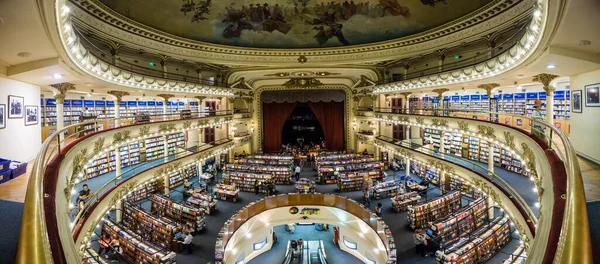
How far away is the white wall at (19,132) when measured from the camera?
19.1 feet

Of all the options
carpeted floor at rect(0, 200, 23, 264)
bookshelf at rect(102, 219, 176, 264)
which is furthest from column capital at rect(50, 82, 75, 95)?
bookshelf at rect(102, 219, 176, 264)

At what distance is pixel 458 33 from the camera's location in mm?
11078

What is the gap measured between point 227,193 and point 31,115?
780 cm

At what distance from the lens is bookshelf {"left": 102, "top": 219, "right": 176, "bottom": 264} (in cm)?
795

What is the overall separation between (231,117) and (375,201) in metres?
11.4

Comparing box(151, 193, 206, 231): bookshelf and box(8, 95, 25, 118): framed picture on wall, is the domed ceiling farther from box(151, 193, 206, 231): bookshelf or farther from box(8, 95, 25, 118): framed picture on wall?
box(151, 193, 206, 231): bookshelf

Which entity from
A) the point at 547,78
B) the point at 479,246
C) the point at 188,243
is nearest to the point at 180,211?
the point at 188,243

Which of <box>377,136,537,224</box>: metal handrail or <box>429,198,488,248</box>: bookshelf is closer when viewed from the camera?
<box>377,136,537,224</box>: metal handrail

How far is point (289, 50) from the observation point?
14570 mm

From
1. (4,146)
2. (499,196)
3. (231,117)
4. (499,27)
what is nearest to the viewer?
(4,146)

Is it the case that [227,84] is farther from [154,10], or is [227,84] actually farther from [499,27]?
[499,27]

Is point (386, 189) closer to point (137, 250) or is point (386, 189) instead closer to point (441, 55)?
point (441, 55)

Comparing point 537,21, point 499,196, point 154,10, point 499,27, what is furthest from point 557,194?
point 154,10

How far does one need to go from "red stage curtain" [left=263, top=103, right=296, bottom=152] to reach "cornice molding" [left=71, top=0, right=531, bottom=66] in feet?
21.7
